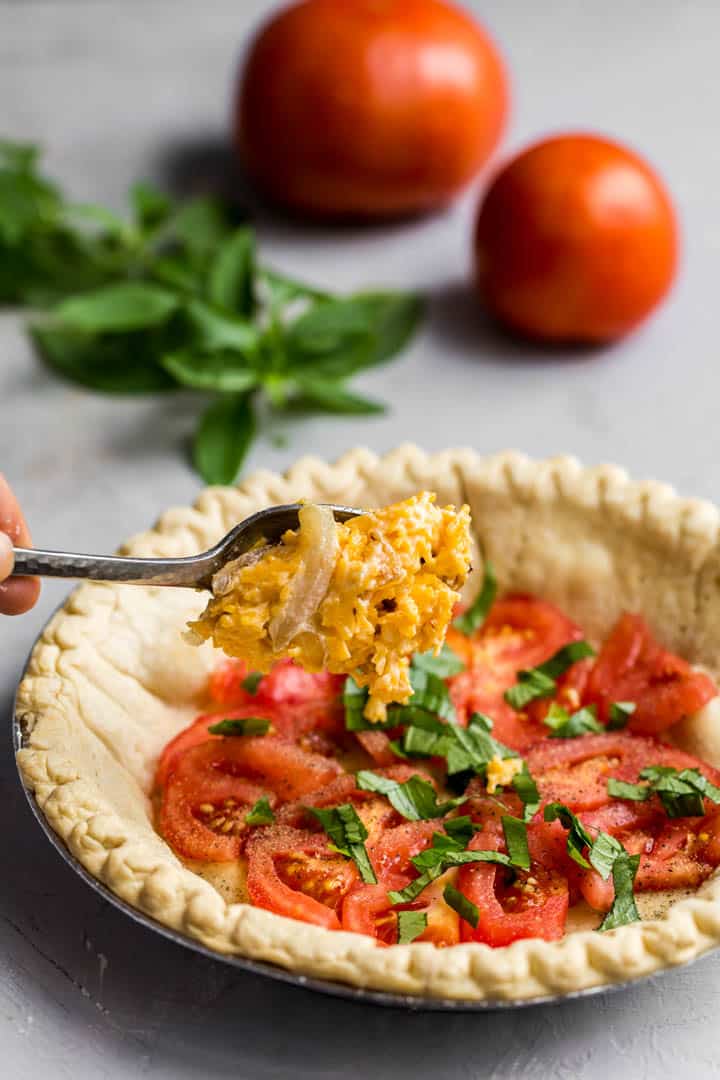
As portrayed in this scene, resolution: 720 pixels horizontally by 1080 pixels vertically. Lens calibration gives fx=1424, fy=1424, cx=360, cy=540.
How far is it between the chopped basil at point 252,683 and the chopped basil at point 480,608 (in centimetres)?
42

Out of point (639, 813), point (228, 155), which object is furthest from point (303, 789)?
point (228, 155)

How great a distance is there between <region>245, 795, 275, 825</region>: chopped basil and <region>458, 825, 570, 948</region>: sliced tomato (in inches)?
13.4

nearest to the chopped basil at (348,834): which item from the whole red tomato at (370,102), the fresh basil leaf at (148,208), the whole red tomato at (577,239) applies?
the whole red tomato at (577,239)

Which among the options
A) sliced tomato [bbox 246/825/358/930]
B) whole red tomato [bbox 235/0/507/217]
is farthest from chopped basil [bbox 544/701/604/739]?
whole red tomato [bbox 235/0/507/217]

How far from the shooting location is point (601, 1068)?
2199 millimetres

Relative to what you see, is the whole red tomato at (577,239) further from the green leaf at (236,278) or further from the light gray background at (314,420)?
the green leaf at (236,278)

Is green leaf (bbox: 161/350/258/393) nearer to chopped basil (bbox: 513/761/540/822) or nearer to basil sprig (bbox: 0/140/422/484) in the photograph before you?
basil sprig (bbox: 0/140/422/484)

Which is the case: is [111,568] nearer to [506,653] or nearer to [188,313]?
[506,653]

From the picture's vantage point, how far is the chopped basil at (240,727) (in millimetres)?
2545

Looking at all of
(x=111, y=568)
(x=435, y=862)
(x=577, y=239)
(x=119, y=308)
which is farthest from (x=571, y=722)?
(x=119, y=308)

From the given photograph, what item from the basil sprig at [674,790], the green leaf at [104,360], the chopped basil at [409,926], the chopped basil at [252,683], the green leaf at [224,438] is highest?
the basil sprig at [674,790]

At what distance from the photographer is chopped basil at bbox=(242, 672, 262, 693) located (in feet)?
8.82

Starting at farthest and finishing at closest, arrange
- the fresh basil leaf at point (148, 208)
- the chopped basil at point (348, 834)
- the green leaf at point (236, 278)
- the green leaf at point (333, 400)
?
the fresh basil leaf at point (148, 208) → the green leaf at point (236, 278) → the green leaf at point (333, 400) → the chopped basil at point (348, 834)

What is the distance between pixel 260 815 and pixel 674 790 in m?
0.71
